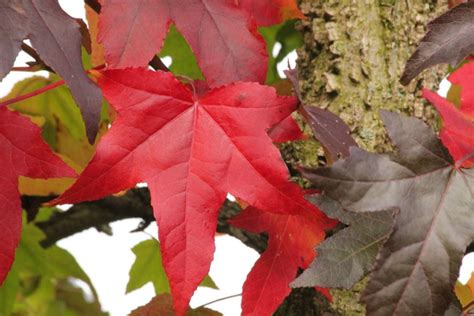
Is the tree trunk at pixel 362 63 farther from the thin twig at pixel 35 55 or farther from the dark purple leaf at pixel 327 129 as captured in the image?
the thin twig at pixel 35 55

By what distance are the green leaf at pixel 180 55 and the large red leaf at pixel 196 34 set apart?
0.53 metres

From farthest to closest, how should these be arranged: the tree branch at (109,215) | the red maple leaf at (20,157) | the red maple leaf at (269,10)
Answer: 1. the tree branch at (109,215)
2. the red maple leaf at (269,10)
3. the red maple leaf at (20,157)

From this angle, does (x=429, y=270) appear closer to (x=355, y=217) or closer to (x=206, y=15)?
(x=355, y=217)

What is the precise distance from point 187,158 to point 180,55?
601 mm

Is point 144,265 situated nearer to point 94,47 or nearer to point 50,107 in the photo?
point 50,107

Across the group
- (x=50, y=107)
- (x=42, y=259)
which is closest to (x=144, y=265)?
(x=42, y=259)

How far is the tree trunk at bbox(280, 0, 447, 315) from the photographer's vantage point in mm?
1014

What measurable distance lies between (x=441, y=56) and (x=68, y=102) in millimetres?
807

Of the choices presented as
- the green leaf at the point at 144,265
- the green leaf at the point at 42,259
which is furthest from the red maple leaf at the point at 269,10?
the green leaf at the point at 42,259

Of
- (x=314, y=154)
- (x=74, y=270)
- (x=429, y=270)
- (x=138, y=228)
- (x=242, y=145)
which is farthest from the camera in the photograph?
(x=74, y=270)

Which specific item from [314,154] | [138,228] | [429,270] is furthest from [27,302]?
[429,270]

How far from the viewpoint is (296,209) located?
0.73 m

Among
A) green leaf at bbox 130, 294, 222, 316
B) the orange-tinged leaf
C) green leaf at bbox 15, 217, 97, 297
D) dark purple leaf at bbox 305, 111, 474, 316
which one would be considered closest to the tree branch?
green leaf at bbox 15, 217, 97, 297

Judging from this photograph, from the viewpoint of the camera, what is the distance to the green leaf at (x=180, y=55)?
1.32m
